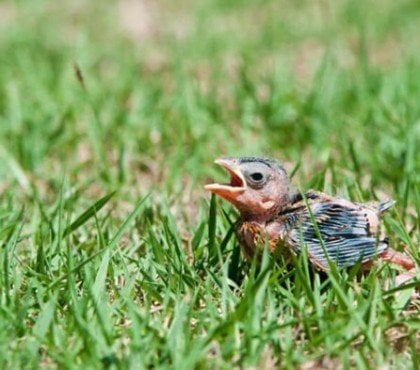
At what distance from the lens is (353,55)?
23.9ft

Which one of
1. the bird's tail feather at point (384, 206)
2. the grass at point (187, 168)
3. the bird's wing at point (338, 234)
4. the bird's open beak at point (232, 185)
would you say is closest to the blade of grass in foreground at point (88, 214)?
the grass at point (187, 168)

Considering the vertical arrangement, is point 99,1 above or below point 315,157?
above

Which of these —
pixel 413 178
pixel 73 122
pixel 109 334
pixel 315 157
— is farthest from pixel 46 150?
pixel 109 334

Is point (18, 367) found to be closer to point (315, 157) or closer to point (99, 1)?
point (315, 157)

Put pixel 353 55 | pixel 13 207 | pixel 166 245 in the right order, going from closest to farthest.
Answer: pixel 166 245 → pixel 13 207 → pixel 353 55

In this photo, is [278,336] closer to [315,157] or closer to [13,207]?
[13,207]

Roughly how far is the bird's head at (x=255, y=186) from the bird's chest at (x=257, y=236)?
0.11ft

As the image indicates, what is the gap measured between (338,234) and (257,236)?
27 centimetres

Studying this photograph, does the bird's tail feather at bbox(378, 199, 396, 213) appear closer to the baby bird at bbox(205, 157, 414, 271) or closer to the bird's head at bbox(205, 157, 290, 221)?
the baby bird at bbox(205, 157, 414, 271)

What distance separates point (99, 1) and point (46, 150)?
3.16 metres

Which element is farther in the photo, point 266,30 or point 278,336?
point 266,30

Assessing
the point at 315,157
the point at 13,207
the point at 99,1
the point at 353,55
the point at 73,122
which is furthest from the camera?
the point at 99,1

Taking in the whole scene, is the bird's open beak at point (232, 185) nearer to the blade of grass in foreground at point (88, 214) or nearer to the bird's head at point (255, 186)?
the bird's head at point (255, 186)

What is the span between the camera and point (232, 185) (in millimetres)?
3961
